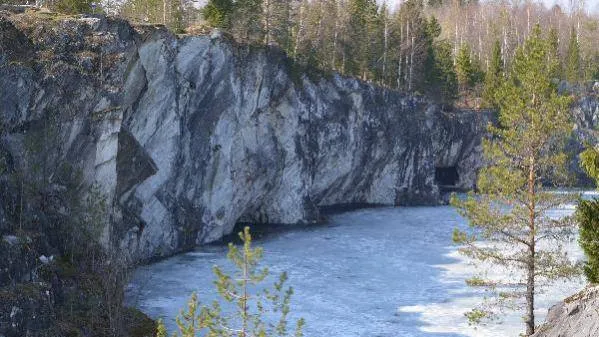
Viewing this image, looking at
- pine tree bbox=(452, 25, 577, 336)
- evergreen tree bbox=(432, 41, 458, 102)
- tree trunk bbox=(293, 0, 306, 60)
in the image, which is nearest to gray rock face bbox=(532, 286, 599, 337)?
pine tree bbox=(452, 25, 577, 336)

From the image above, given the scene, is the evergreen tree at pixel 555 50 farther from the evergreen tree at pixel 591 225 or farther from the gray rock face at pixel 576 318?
the gray rock face at pixel 576 318

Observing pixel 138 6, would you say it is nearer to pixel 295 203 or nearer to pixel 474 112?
pixel 295 203

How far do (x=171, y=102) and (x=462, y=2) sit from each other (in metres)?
81.1

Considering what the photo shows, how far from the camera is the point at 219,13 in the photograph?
3459 centimetres

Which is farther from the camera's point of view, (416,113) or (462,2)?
(462,2)

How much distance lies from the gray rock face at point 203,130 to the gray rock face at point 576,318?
1455 centimetres

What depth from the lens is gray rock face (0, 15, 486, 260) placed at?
20.0m

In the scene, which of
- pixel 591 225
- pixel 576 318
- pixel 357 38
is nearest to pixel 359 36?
pixel 357 38

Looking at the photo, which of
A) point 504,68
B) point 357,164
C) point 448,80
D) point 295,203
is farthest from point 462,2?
point 295,203

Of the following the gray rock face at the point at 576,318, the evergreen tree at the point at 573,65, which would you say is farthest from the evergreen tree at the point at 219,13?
the evergreen tree at the point at 573,65

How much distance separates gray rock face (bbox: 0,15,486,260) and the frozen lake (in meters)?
2.63

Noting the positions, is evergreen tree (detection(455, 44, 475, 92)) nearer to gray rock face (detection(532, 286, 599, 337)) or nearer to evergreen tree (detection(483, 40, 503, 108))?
evergreen tree (detection(483, 40, 503, 108))

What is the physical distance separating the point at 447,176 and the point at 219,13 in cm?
2676

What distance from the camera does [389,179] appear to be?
44.8m
